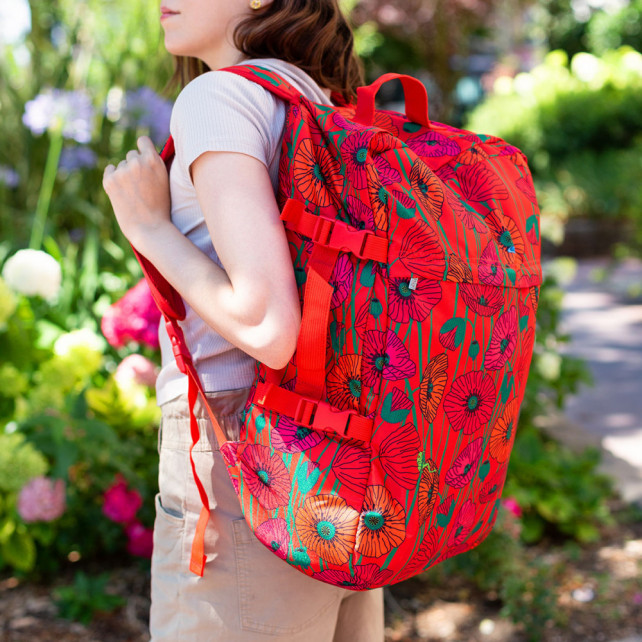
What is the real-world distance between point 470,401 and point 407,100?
49 cm

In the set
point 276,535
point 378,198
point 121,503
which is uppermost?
point 378,198

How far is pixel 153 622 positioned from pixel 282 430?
1.35ft

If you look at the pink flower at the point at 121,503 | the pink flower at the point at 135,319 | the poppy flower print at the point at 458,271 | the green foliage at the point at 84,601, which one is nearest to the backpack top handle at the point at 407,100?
the poppy flower print at the point at 458,271

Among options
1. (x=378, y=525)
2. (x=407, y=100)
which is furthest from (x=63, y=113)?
(x=378, y=525)

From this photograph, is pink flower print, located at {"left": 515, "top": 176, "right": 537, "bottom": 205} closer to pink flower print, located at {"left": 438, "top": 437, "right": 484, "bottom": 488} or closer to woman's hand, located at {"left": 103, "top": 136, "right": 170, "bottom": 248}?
pink flower print, located at {"left": 438, "top": 437, "right": 484, "bottom": 488}

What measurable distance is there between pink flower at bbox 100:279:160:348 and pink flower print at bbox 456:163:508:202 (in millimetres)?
1291

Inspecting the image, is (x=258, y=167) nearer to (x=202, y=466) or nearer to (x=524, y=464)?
(x=202, y=466)

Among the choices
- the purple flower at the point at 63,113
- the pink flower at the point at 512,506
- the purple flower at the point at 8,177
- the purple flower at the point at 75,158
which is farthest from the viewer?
the purple flower at the point at 8,177

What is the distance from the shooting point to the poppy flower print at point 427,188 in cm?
102

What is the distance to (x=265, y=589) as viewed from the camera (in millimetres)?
1072

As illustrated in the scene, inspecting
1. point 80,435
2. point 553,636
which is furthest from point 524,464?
point 80,435

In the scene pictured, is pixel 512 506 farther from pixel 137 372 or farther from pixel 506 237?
pixel 506 237

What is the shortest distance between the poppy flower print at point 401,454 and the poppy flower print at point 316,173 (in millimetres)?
321

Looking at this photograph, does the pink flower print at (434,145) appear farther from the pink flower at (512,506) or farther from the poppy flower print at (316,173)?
the pink flower at (512,506)
